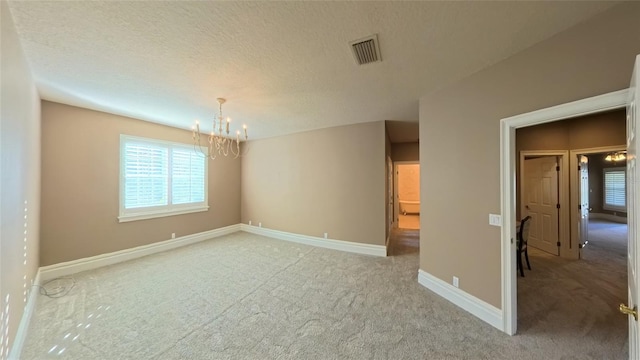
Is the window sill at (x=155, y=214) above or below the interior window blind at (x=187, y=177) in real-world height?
below

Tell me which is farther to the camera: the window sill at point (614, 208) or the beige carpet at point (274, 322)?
the window sill at point (614, 208)

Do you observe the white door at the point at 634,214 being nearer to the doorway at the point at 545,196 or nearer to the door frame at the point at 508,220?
the door frame at the point at 508,220

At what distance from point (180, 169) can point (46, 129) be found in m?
2.01

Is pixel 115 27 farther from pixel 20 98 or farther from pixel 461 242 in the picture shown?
pixel 461 242

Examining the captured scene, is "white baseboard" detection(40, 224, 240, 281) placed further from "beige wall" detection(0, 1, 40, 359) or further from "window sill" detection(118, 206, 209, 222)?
"beige wall" detection(0, 1, 40, 359)

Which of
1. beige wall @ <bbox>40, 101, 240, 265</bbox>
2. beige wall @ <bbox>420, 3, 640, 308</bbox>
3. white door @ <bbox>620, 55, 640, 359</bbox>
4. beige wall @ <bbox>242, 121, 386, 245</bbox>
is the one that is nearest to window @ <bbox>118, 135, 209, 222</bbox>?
beige wall @ <bbox>40, 101, 240, 265</bbox>

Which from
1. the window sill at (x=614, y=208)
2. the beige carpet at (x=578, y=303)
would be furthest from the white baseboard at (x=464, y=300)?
the window sill at (x=614, y=208)

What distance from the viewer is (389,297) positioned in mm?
2748

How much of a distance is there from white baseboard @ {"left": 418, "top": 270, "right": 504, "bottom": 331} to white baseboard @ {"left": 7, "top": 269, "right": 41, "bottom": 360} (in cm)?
411

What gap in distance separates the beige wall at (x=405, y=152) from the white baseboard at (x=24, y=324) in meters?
6.95

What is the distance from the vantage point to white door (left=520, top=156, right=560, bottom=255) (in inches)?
168

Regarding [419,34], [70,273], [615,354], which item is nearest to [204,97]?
[419,34]

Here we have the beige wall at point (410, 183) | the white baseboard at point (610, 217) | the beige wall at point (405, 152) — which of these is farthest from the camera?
the beige wall at point (410, 183)

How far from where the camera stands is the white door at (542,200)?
4262 millimetres
